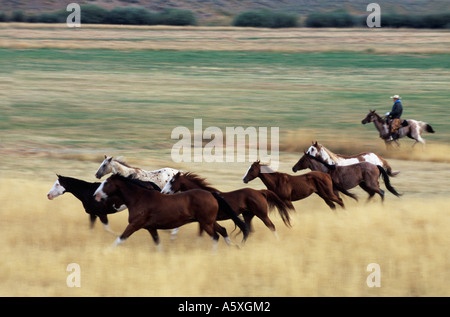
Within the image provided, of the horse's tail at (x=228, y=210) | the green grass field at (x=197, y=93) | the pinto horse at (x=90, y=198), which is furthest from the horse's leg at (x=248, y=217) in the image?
the green grass field at (x=197, y=93)

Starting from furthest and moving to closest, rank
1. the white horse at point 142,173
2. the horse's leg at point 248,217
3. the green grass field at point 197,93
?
1. the green grass field at point 197,93
2. the white horse at point 142,173
3. the horse's leg at point 248,217

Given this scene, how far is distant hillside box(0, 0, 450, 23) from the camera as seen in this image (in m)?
134

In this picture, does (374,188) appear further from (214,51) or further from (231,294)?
(214,51)

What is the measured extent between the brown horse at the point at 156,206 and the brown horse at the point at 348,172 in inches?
153

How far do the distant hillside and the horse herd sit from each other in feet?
379

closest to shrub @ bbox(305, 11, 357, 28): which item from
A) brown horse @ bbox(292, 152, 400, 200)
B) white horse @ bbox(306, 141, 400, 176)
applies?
white horse @ bbox(306, 141, 400, 176)

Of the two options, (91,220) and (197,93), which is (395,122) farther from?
(197,93)

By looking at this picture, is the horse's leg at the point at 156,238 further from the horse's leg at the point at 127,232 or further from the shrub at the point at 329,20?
the shrub at the point at 329,20

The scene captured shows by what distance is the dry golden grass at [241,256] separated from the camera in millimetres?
9094

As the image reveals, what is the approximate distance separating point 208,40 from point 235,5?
3270 inches

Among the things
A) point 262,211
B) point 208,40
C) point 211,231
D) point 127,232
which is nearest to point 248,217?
point 262,211

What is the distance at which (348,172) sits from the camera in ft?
45.0

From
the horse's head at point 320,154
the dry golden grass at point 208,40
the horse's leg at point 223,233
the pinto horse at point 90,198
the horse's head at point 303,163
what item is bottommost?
the horse's leg at point 223,233

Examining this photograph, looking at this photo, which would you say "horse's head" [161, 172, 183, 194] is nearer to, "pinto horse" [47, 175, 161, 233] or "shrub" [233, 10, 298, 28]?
"pinto horse" [47, 175, 161, 233]
